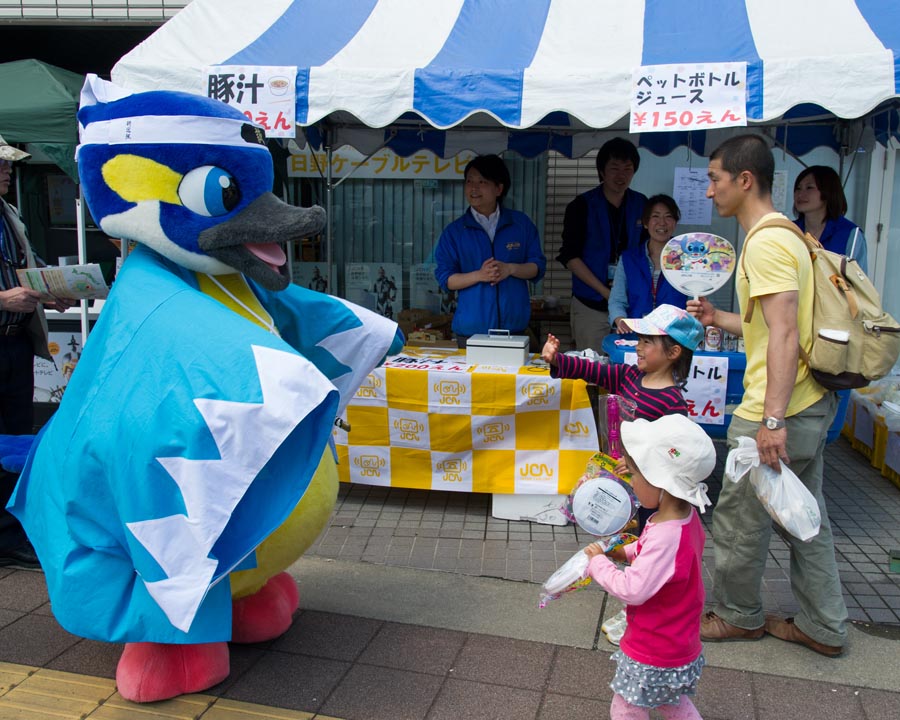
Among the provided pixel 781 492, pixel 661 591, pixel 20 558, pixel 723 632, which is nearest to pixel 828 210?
pixel 781 492

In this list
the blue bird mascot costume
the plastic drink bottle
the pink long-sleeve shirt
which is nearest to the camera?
the pink long-sleeve shirt

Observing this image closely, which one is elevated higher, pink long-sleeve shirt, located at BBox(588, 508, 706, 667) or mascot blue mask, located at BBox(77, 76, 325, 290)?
mascot blue mask, located at BBox(77, 76, 325, 290)

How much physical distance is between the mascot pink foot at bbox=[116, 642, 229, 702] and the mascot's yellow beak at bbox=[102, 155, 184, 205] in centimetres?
148

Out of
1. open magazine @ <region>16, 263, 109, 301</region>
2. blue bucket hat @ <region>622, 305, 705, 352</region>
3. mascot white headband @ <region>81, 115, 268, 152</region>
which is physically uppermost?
mascot white headband @ <region>81, 115, 268, 152</region>

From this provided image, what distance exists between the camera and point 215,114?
2.64 meters

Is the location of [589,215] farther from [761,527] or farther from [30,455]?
[30,455]

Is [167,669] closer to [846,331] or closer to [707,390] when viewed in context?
[846,331]

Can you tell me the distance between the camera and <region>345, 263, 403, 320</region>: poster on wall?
7.86 m

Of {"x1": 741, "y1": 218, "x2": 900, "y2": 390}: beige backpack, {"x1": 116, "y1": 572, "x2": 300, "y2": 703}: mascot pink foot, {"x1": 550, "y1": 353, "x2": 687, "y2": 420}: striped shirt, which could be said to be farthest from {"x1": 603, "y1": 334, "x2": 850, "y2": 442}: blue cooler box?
{"x1": 116, "y1": 572, "x2": 300, "y2": 703}: mascot pink foot

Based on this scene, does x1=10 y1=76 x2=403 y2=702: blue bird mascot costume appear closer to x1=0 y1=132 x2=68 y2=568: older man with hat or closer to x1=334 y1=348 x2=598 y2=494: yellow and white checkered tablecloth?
x1=0 y1=132 x2=68 y2=568: older man with hat

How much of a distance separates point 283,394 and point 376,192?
5.83 metres

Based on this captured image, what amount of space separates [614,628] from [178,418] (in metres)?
1.84

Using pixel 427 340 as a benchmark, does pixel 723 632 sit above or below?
below

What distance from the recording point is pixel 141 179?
2.57m
